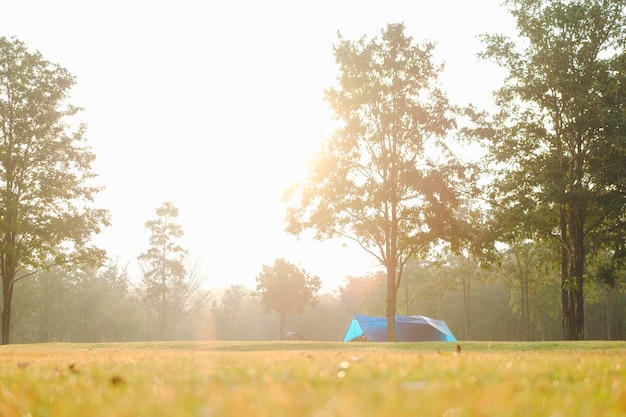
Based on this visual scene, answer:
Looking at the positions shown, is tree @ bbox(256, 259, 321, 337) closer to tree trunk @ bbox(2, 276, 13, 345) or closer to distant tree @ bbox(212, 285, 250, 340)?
distant tree @ bbox(212, 285, 250, 340)

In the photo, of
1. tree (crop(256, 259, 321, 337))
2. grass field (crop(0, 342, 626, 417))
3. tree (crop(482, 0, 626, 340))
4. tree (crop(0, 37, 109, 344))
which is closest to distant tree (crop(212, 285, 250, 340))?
tree (crop(256, 259, 321, 337))

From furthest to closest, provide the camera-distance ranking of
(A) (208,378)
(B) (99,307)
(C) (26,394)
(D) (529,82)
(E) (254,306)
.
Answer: (E) (254,306) → (B) (99,307) → (D) (529,82) → (A) (208,378) → (C) (26,394)

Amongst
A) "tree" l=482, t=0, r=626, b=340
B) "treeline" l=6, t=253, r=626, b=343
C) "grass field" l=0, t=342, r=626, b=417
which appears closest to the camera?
"grass field" l=0, t=342, r=626, b=417

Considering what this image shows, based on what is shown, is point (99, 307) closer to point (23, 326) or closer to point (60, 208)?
point (23, 326)

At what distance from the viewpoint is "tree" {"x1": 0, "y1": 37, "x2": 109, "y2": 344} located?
2453 cm

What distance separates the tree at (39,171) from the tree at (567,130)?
2019 centimetres

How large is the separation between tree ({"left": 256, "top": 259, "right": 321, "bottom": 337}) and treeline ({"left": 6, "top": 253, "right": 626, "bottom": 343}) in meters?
1.90

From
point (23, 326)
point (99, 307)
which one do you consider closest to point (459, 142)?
point (99, 307)

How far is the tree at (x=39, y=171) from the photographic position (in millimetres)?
24531

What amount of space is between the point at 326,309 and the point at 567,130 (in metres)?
56.1

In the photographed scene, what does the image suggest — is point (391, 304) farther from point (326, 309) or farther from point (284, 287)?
point (326, 309)

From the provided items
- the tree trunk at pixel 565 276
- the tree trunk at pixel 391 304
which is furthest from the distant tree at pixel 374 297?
the tree trunk at pixel 565 276

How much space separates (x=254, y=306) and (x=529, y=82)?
65735 mm

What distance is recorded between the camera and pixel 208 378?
10.5ft
